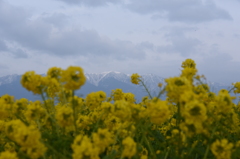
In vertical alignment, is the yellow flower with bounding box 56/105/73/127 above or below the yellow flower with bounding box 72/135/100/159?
above

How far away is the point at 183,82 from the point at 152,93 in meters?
3.16

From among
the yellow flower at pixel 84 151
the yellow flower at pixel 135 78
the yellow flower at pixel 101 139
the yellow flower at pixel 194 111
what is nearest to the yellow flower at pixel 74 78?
the yellow flower at pixel 101 139

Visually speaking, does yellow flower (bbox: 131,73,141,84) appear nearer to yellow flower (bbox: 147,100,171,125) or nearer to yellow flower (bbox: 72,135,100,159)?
yellow flower (bbox: 147,100,171,125)

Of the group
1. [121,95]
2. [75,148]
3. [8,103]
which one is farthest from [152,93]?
[75,148]

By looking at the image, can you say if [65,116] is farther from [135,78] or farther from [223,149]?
[135,78]

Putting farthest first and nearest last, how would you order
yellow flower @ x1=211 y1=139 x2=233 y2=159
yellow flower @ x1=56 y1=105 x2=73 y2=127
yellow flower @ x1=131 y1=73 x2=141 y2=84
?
1. yellow flower @ x1=131 y1=73 x2=141 y2=84
2. yellow flower @ x1=56 y1=105 x2=73 y2=127
3. yellow flower @ x1=211 y1=139 x2=233 y2=159

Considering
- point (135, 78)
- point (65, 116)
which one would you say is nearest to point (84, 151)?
point (65, 116)

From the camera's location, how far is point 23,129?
7.39 ft

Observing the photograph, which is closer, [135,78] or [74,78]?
[74,78]

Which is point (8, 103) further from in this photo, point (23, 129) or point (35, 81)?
point (23, 129)

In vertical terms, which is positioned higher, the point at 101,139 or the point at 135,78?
the point at 135,78

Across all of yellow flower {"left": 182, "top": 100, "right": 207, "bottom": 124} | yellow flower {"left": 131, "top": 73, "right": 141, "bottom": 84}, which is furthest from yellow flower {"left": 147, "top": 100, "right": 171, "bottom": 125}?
yellow flower {"left": 131, "top": 73, "right": 141, "bottom": 84}

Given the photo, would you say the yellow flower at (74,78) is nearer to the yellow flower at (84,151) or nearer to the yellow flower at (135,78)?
the yellow flower at (84,151)

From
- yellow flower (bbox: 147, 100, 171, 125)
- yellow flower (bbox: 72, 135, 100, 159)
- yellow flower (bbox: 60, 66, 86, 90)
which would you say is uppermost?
yellow flower (bbox: 60, 66, 86, 90)
